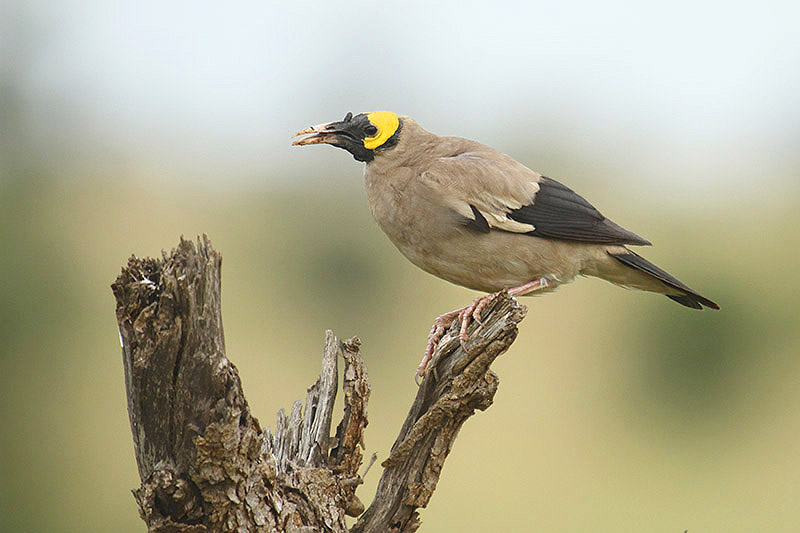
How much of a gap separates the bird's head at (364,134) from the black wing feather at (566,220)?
900 mm

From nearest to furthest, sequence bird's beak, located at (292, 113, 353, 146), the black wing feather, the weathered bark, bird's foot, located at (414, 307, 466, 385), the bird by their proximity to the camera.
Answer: the weathered bark
bird's foot, located at (414, 307, 466, 385)
the bird
the black wing feather
bird's beak, located at (292, 113, 353, 146)

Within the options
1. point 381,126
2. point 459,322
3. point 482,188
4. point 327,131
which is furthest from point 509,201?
point 327,131

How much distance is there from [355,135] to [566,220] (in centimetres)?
131

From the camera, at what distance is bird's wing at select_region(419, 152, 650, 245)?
4.67m

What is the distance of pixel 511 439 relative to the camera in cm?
1449

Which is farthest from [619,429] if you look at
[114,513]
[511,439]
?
[114,513]

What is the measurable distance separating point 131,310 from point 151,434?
1.60 ft

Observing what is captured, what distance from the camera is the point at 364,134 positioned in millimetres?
5035

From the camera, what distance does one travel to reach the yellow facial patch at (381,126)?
503 centimetres

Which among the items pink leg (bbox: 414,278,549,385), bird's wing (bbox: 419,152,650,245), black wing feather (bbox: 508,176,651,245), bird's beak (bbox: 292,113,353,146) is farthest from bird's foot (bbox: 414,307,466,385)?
bird's beak (bbox: 292,113,353,146)

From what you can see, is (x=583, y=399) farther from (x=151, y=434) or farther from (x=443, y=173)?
(x=151, y=434)

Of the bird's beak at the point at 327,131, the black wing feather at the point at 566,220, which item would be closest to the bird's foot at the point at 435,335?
the black wing feather at the point at 566,220

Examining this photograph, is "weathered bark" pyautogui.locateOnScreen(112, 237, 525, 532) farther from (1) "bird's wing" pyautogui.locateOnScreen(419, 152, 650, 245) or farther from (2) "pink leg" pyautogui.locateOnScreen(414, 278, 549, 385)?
(1) "bird's wing" pyautogui.locateOnScreen(419, 152, 650, 245)

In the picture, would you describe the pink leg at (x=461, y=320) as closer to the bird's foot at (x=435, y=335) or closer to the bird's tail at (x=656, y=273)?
the bird's foot at (x=435, y=335)
